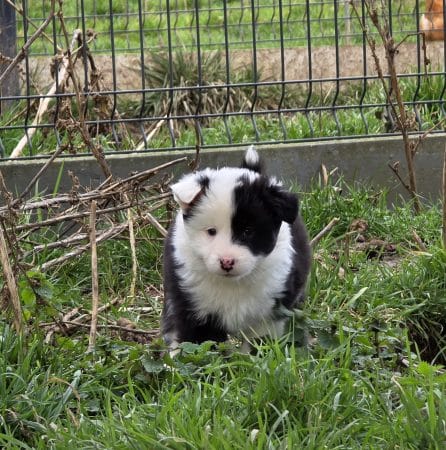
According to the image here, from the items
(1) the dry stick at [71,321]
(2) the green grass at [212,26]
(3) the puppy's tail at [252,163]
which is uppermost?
(2) the green grass at [212,26]

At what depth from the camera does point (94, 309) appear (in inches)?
194

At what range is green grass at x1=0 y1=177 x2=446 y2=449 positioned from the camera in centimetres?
381

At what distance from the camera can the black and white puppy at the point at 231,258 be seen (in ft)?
15.7

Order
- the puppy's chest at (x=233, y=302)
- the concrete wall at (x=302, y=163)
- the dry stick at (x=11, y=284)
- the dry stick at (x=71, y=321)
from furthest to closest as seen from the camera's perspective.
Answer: the concrete wall at (x=302, y=163) < the dry stick at (x=71, y=321) < the puppy's chest at (x=233, y=302) < the dry stick at (x=11, y=284)

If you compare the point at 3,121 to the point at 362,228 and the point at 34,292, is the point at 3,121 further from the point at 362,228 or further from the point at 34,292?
the point at 34,292

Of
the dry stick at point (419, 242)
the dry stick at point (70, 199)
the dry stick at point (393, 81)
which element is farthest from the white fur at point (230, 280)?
the dry stick at point (393, 81)

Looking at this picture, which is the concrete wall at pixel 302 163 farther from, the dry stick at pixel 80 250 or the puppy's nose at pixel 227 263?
the puppy's nose at pixel 227 263

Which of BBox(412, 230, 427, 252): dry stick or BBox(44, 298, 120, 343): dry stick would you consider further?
BBox(412, 230, 427, 252): dry stick

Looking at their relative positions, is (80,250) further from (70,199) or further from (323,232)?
(323,232)

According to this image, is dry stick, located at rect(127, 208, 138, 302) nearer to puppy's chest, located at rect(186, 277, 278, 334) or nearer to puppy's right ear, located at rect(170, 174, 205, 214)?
puppy's chest, located at rect(186, 277, 278, 334)

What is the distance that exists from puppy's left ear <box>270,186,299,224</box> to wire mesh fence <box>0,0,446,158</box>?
3.75 feet

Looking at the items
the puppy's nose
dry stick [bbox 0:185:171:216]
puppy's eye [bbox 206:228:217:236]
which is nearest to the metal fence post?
dry stick [bbox 0:185:171:216]

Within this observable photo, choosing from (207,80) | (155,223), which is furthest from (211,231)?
(207,80)

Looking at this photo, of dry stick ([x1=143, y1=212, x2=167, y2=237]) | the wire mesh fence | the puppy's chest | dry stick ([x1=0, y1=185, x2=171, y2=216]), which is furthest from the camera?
the wire mesh fence
